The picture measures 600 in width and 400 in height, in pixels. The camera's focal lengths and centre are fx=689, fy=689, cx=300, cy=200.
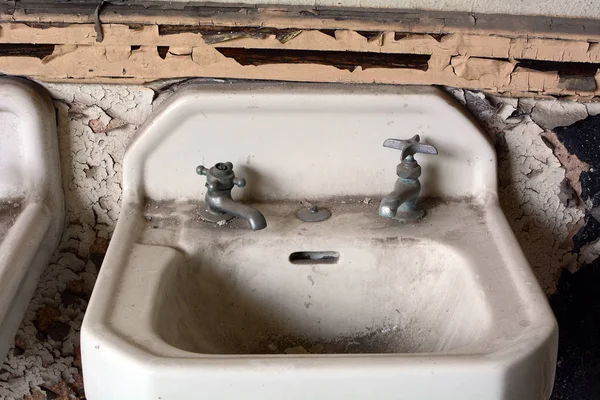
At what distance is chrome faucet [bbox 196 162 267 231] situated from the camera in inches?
38.7

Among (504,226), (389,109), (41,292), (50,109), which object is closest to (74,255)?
(41,292)

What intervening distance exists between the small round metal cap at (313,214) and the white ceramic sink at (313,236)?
14mm

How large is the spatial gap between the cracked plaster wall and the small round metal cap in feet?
0.88

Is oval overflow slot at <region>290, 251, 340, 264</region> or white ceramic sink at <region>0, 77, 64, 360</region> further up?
white ceramic sink at <region>0, 77, 64, 360</region>

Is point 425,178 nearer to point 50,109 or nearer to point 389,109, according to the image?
point 389,109

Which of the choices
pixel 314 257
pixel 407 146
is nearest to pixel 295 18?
pixel 407 146

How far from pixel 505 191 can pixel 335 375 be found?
52 centimetres

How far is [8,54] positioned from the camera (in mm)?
1004

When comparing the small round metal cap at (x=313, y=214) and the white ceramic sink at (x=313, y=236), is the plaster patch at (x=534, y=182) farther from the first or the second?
the small round metal cap at (x=313, y=214)

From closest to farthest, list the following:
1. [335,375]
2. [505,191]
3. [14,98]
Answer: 1. [335,375]
2. [14,98]
3. [505,191]

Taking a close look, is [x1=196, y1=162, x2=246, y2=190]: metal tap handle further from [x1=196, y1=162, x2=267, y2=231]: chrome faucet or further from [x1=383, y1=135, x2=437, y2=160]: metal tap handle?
[x1=383, y1=135, x2=437, y2=160]: metal tap handle

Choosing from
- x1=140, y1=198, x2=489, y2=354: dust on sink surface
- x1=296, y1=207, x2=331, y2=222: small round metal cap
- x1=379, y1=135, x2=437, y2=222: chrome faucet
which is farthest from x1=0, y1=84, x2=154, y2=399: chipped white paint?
x1=379, y1=135, x2=437, y2=222: chrome faucet

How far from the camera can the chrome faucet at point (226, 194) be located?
982 millimetres

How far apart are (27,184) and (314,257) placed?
46 cm
